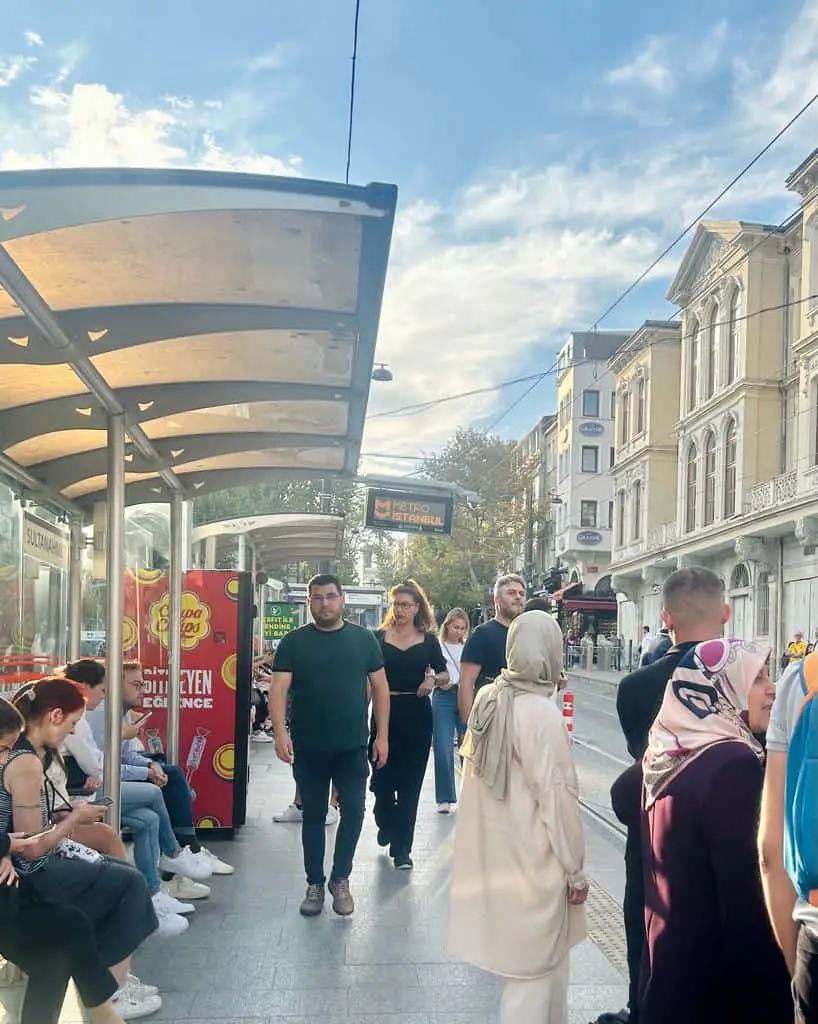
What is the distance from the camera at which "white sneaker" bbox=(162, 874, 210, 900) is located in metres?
5.66

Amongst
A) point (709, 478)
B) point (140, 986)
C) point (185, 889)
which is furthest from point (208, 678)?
point (709, 478)

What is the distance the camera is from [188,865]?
233 inches

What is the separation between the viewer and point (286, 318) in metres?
4.59

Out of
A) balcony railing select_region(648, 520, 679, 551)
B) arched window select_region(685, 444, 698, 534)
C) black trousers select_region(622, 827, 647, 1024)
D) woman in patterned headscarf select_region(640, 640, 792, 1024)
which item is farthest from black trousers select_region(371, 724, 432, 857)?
balcony railing select_region(648, 520, 679, 551)

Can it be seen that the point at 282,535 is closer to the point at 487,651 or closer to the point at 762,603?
the point at 487,651

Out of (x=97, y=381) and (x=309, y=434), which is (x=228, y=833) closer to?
(x=309, y=434)

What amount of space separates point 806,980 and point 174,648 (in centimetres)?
584

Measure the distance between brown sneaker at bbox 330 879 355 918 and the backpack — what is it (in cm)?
381

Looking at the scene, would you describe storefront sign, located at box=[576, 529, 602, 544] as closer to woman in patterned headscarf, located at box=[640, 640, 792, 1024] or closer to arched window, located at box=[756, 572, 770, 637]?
arched window, located at box=[756, 572, 770, 637]

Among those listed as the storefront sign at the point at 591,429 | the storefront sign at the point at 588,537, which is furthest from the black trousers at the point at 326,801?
the storefront sign at the point at 591,429

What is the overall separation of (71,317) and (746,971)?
357 cm

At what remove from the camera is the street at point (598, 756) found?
8664mm

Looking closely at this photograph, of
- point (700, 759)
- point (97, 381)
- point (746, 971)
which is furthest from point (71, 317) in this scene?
point (746, 971)

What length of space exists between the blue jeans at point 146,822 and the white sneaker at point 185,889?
0.24 m
